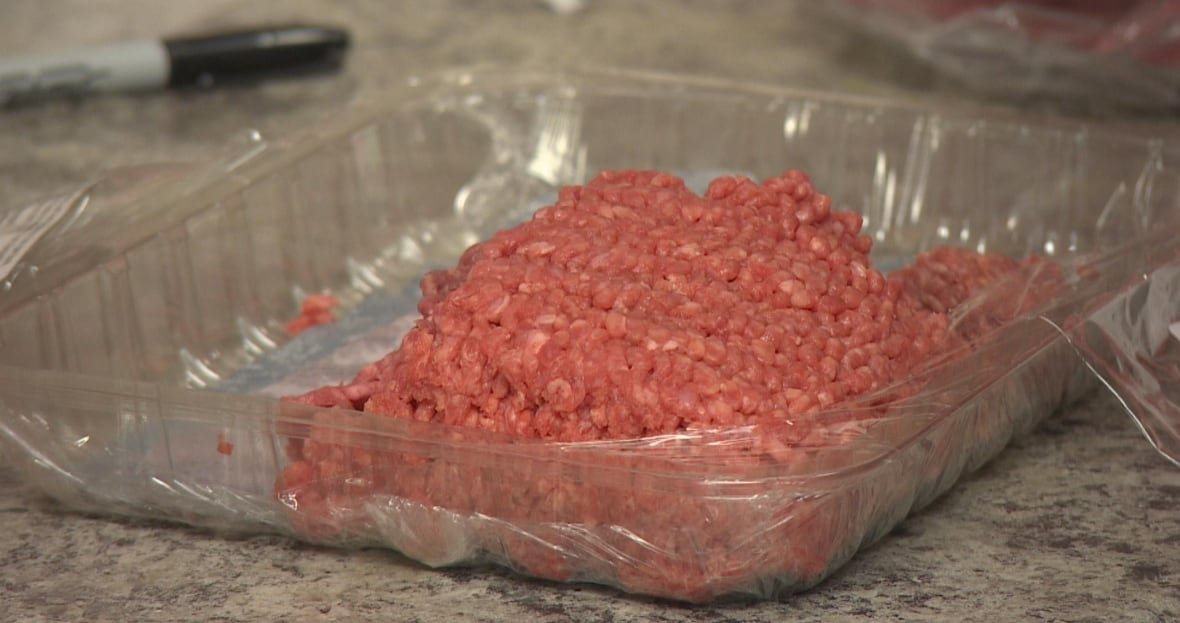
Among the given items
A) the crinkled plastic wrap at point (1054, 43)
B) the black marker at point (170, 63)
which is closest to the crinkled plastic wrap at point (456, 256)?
the crinkled plastic wrap at point (1054, 43)

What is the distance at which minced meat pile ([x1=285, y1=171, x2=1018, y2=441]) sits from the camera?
3.02ft

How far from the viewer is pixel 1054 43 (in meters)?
1.86

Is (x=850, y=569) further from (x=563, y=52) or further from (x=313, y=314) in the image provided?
(x=563, y=52)

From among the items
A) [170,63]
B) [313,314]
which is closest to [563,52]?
[170,63]

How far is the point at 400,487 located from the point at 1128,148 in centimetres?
85

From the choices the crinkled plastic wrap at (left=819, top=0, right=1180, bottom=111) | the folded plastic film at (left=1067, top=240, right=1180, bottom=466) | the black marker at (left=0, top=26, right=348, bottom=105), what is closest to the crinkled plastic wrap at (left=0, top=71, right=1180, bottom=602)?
the folded plastic film at (left=1067, top=240, right=1180, bottom=466)

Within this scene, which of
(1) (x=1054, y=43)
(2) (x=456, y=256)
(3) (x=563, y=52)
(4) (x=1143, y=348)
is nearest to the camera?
(4) (x=1143, y=348)

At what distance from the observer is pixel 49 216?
1247mm

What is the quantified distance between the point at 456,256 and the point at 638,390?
2.19 ft

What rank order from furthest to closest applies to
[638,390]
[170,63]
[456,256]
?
[170,63], [456,256], [638,390]

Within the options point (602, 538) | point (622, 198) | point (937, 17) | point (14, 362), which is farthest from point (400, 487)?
point (937, 17)

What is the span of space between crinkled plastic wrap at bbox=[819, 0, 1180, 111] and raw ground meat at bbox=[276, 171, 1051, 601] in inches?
32.4

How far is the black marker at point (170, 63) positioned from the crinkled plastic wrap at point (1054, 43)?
0.75 metres

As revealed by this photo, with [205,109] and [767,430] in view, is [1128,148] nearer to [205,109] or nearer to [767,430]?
[767,430]
